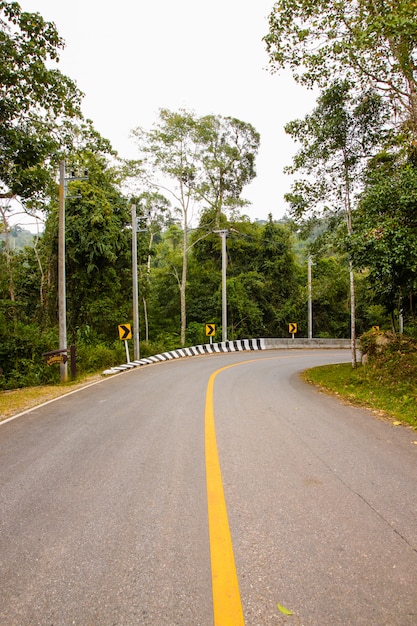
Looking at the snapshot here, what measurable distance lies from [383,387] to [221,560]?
25.8 feet

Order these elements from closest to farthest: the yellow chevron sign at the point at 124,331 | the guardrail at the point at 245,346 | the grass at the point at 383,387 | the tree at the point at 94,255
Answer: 1. the grass at the point at 383,387
2. the yellow chevron sign at the point at 124,331
3. the tree at the point at 94,255
4. the guardrail at the point at 245,346

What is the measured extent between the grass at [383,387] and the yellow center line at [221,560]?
13.0 feet

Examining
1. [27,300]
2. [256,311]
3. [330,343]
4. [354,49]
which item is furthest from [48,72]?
[330,343]

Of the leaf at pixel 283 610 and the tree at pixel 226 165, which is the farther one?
the tree at pixel 226 165

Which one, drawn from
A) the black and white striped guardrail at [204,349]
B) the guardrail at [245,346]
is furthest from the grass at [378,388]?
the guardrail at [245,346]

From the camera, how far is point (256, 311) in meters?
31.2

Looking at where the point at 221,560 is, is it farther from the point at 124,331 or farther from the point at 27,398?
the point at 124,331

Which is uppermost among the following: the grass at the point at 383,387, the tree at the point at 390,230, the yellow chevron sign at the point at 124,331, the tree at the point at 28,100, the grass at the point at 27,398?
the tree at the point at 28,100

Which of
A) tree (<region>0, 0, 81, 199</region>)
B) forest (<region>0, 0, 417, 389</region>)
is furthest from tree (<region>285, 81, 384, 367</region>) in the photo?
tree (<region>0, 0, 81, 199</region>)

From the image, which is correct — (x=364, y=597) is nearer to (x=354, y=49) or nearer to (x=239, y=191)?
(x=354, y=49)

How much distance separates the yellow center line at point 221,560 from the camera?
1905 millimetres

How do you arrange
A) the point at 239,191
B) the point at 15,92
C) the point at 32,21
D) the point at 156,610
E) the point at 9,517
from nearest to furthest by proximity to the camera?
the point at 156,610
the point at 9,517
the point at 32,21
the point at 15,92
the point at 239,191

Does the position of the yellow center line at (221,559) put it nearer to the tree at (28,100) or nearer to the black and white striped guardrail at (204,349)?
the tree at (28,100)

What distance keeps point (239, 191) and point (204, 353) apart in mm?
16671
